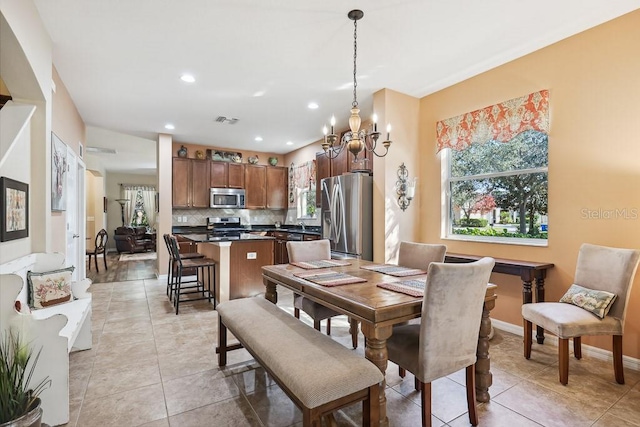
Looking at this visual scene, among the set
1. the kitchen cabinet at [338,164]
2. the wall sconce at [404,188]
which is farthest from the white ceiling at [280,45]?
the wall sconce at [404,188]

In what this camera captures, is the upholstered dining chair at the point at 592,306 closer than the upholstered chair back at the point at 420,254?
Yes

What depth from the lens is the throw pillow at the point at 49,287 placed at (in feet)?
7.69

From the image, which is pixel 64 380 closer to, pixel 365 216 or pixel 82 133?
pixel 365 216

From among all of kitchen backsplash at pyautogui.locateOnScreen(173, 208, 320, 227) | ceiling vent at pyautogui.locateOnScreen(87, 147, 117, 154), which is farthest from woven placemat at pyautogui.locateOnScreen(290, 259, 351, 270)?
ceiling vent at pyautogui.locateOnScreen(87, 147, 117, 154)

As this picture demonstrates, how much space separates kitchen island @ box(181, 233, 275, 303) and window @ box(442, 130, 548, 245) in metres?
2.45

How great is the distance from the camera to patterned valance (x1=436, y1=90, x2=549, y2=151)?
297 centimetres

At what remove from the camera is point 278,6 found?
7.79ft

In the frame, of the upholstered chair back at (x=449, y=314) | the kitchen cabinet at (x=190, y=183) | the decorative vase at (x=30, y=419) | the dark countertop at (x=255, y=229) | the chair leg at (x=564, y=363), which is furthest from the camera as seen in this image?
the kitchen cabinet at (x=190, y=183)

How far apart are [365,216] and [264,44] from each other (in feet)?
7.20

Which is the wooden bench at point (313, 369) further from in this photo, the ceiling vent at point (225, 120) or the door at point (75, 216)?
the ceiling vent at point (225, 120)

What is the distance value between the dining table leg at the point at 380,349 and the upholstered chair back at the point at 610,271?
1.89 metres

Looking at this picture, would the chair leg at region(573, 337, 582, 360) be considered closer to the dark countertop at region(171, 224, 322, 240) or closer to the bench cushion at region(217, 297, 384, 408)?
the bench cushion at region(217, 297, 384, 408)

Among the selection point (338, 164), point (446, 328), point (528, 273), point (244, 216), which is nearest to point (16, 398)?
point (446, 328)

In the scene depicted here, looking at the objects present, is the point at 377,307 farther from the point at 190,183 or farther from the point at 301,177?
the point at 190,183
